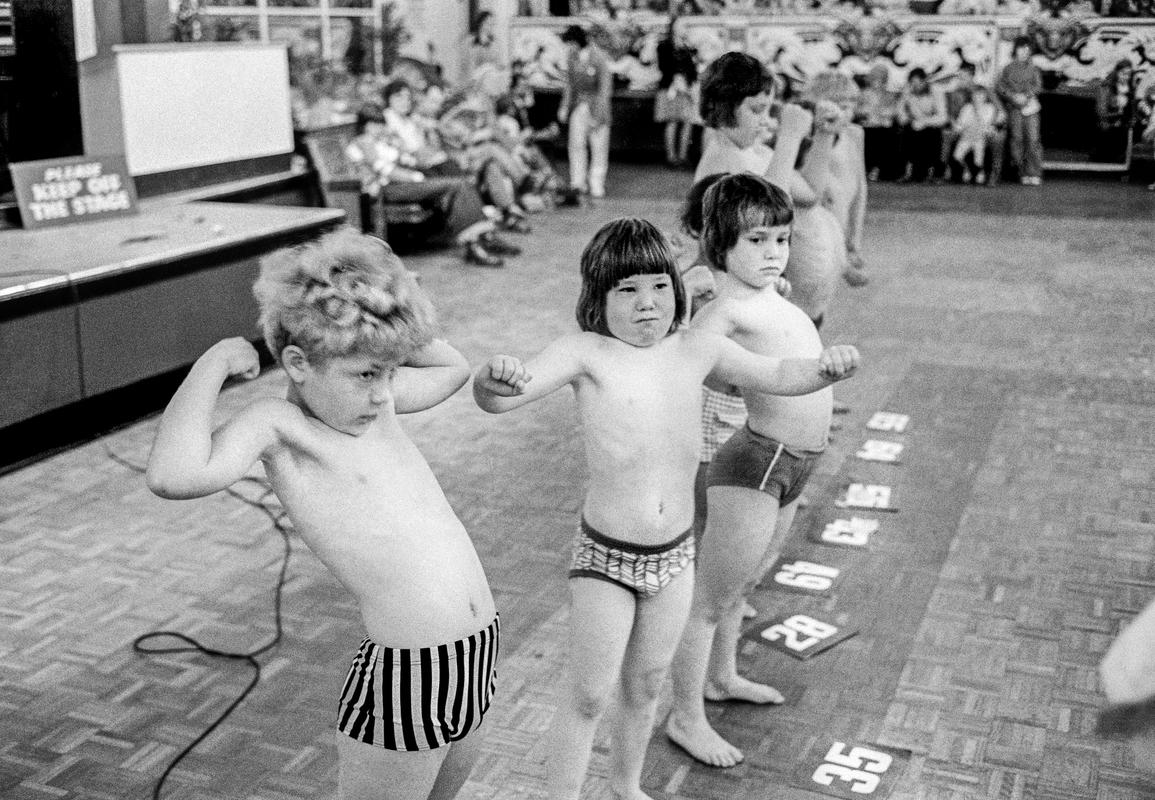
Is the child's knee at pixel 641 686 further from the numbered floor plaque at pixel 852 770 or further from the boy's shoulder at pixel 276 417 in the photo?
the boy's shoulder at pixel 276 417

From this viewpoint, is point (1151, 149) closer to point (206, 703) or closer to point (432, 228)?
point (432, 228)

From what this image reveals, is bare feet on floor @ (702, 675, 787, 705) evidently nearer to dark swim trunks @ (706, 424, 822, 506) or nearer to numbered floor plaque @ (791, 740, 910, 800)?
numbered floor plaque @ (791, 740, 910, 800)

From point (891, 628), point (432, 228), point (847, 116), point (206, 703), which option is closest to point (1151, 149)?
point (432, 228)

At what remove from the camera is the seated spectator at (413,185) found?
9.12 metres

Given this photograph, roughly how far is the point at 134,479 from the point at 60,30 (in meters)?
3.57

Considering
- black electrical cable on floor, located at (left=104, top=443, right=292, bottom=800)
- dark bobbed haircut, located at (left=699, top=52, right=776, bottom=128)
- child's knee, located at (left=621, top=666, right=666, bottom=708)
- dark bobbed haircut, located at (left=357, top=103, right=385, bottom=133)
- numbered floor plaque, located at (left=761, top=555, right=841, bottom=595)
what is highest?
dark bobbed haircut, located at (left=699, top=52, right=776, bottom=128)

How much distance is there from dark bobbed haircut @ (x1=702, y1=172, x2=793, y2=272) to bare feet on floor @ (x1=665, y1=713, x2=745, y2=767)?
1.09 m

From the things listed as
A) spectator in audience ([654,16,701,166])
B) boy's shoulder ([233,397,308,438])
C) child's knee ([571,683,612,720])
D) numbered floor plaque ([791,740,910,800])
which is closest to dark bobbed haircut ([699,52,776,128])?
numbered floor plaque ([791,740,910,800])

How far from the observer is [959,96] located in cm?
1350

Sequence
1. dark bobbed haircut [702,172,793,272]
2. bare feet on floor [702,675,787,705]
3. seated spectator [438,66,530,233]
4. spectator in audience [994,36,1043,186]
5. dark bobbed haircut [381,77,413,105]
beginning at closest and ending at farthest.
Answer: dark bobbed haircut [702,172,793,272]
bare feet on floor [702,675,787,705]
dark bobbed haircut [381,77,413,105]
seated spectator [438,66,530,233]
spectator in audience [994,36,1043,186]

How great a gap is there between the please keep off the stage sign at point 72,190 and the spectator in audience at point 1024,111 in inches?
371

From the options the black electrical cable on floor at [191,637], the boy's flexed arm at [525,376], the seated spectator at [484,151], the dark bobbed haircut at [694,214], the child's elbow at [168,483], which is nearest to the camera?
the child's elbow at [168,483]

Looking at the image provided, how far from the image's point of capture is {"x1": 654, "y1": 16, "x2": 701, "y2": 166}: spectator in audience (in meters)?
14.7

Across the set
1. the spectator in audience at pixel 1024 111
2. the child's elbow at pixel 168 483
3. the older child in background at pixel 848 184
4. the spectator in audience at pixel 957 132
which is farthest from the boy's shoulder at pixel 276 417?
the spectator in audience at pixel 1024 111
